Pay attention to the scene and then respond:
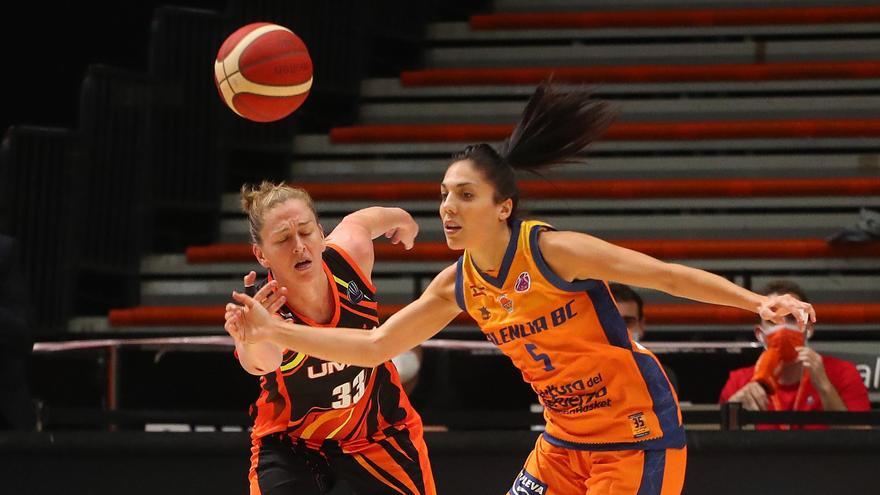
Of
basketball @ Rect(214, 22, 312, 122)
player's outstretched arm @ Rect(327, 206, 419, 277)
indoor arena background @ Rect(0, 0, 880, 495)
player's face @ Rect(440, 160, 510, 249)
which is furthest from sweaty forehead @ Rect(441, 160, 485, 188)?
indoor arena background @ Rect(0, 0, 880, 495)

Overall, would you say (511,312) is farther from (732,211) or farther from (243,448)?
(732,211)

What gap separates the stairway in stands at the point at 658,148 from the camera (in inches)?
343

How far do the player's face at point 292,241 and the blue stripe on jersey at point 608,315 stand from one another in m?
1.03

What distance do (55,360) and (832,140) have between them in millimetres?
5792

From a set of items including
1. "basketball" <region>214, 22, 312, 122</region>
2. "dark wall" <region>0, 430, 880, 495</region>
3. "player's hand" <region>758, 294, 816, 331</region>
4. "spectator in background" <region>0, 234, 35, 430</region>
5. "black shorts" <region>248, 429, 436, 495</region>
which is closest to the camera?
"player's hand" <region>758, 294, 816, 331</region>

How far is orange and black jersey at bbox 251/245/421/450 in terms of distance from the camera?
14.4 feet

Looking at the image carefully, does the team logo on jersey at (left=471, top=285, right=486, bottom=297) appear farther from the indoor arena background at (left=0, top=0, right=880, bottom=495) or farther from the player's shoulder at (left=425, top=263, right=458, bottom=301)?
the indoor arena background at (left=0, top=0, right=880, bottom=495)

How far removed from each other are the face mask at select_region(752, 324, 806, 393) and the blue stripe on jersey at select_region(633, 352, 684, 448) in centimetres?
215

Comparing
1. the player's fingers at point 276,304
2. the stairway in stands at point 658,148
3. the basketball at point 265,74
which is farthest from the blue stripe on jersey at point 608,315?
the stairway in stands at point 658,148

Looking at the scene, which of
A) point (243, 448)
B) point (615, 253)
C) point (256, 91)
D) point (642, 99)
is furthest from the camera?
point (642, 99)

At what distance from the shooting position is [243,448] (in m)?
5.71

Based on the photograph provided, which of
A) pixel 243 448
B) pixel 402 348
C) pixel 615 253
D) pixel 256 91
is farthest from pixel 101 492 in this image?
pixel 615 253

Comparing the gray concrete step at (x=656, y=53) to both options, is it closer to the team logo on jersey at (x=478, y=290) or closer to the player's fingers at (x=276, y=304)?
the team logo on jersey at (x=478, y=290)

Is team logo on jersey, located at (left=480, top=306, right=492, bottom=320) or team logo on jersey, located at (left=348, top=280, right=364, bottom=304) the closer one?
team logo on jersey, located at (left=480, top=306, right=492, bottom=320)
